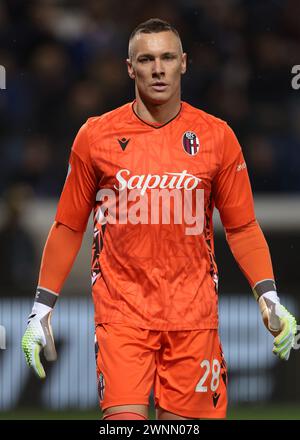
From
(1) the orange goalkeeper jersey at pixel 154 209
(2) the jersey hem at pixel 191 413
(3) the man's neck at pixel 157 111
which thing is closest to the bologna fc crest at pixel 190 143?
(1) the orange goalkeeper jersey at pixel 154 209

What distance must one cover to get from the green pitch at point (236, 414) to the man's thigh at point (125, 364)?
363 cm

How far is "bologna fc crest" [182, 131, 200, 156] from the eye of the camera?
6242 millimetres

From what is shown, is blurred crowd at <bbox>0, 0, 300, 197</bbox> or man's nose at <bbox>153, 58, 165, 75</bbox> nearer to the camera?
man's nose at <bbox>153, 58, 165, 75</bbox>

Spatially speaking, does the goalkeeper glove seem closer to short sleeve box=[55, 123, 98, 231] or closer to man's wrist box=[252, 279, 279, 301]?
short sleeve box=[55, 123, 98, 231]

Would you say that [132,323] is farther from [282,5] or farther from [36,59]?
[282,5]

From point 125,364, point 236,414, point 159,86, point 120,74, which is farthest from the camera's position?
point 120,74

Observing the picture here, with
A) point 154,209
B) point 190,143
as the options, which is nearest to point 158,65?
point 190,143

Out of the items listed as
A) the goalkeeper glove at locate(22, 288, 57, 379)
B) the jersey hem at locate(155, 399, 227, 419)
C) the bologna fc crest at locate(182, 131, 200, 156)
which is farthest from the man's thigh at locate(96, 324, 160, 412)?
the bologna fc crest at locate(182, 131, 200, 156)

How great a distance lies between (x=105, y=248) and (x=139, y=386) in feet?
2.29

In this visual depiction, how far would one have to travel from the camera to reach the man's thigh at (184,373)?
6.10 meters

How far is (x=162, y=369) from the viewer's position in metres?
6.13

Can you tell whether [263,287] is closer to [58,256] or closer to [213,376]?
[213,376]

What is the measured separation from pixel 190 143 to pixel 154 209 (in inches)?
15.5

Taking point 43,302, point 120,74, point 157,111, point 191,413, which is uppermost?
point 120,74
